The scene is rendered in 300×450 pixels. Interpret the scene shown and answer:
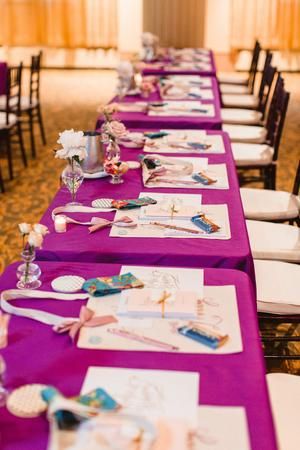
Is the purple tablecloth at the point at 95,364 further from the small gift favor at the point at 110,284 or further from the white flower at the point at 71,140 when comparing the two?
the white flower at the point at 71,140

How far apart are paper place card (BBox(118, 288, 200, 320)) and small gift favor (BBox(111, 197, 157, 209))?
667 mm

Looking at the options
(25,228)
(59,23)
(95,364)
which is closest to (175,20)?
(59,23)

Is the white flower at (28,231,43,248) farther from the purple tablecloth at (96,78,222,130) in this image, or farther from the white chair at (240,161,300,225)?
the purple tablecloth at (96,78,222,130)

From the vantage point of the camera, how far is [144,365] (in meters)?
1.49

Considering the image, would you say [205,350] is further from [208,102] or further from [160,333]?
[208,102]

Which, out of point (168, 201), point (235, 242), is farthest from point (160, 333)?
point (168, 201)

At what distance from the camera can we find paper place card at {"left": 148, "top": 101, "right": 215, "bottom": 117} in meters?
4.00

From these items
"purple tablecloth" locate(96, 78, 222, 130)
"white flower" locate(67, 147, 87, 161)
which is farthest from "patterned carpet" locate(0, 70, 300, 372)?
"white flower" locate(67, 147, 87, 161)

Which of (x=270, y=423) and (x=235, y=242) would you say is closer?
(x=270, y=423)

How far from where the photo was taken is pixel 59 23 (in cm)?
959

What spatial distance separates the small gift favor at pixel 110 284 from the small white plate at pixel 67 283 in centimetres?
3

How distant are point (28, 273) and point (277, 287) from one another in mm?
1032

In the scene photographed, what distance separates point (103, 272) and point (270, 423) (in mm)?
799

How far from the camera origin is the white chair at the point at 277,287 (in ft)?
7.51
